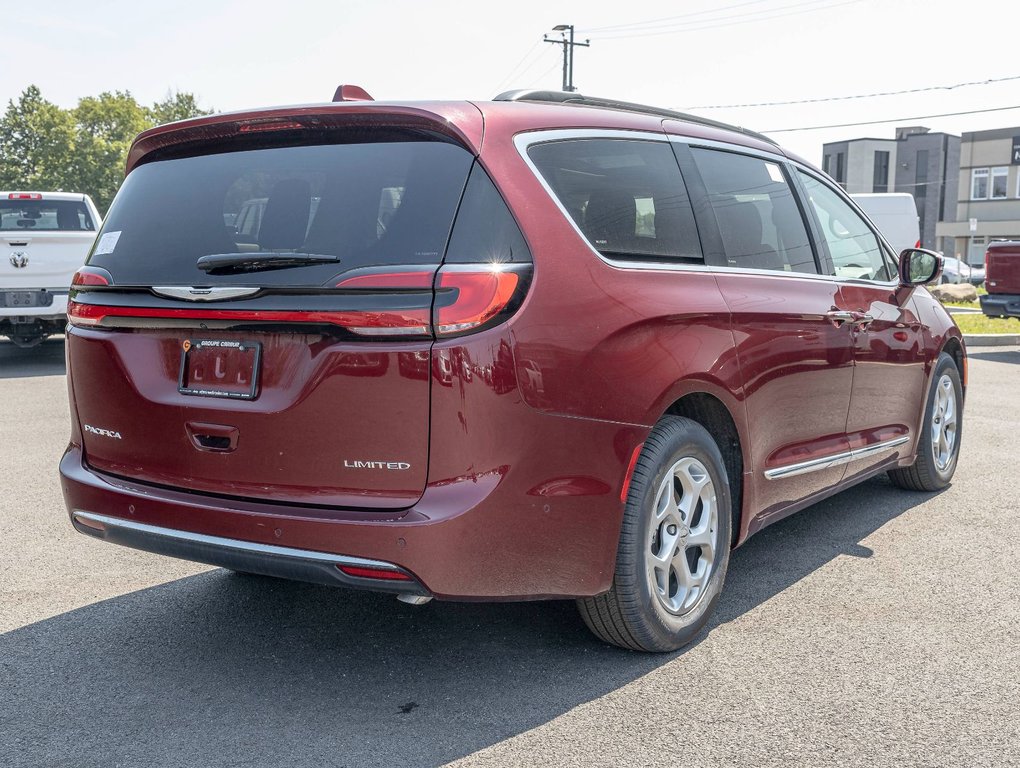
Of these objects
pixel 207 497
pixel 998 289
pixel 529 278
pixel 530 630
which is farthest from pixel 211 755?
pixel 998 289

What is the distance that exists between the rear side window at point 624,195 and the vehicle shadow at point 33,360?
10106 millimetres

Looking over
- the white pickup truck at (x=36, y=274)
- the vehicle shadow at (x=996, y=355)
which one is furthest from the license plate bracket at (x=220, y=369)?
the vehicle shadow at (x=996, y=355)

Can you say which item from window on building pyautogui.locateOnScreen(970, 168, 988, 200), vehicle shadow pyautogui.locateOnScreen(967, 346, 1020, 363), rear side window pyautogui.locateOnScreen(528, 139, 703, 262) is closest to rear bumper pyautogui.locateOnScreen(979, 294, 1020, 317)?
vehicle shadow pyautogui.locateOnScreen(967, 346, 1020, 363)

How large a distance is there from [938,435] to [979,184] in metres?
62.1

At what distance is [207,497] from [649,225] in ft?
5.67

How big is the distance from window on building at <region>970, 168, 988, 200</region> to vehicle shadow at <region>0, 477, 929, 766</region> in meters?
63.8

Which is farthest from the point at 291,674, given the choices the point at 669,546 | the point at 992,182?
the point at 992,182

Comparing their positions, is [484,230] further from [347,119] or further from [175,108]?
[175,108]

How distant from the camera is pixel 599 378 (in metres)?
3.21

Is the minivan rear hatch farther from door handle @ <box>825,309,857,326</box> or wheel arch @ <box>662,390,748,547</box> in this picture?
door handle @ <box>825,309,857,326</box>

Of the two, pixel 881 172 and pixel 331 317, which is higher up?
pixel 881 172

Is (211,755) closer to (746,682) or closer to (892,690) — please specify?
(746,682)

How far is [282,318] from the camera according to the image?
302 cm

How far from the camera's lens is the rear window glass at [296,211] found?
301 centimetres
